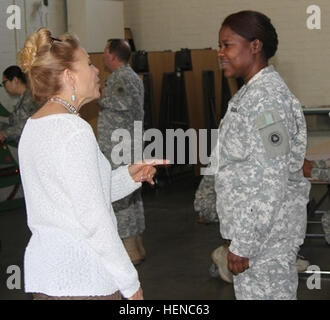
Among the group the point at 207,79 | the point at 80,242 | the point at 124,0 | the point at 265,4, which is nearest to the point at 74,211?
the point at 80,242

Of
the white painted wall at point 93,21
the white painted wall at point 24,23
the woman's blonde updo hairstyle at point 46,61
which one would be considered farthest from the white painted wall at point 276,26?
the woman's blonde updo hairstyle at point 46,61

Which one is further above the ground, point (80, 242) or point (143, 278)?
point (80, 242)

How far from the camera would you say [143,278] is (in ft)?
16.2

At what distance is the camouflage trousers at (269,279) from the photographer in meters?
2.47

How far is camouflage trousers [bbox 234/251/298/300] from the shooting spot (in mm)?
2471

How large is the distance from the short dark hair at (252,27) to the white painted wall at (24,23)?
18.4ft

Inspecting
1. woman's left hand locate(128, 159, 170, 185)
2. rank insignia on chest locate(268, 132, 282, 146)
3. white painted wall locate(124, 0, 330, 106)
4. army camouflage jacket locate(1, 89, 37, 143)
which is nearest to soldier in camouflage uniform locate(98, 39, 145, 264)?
army camouflage jacket locate(1, 89, 37, 143)

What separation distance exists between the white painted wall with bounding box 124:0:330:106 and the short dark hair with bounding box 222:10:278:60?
6705 millimetres

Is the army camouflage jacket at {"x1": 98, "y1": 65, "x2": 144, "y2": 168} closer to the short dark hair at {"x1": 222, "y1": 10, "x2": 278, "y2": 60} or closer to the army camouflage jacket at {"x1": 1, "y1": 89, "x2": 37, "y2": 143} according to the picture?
the army camouflage jacket at {"x1": 1, "y1": 89, "x2": 37, "y2": 143}

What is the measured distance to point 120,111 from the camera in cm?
507

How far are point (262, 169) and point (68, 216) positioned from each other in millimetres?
741
